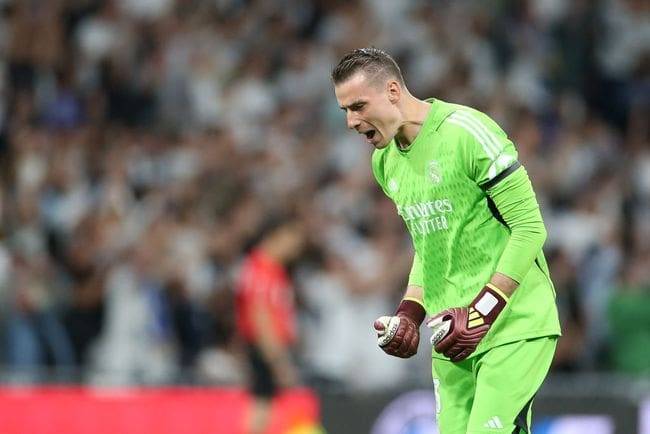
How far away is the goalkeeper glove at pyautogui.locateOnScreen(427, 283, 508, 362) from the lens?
17.9ft

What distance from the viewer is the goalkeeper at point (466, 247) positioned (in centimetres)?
555

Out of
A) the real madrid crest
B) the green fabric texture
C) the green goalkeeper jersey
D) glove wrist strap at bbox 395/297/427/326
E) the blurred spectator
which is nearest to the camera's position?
the green goalkeeper jersey

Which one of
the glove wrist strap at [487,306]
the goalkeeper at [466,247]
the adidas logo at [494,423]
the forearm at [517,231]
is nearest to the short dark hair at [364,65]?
the goalkeeper at [466,247]

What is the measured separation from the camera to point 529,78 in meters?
15.5

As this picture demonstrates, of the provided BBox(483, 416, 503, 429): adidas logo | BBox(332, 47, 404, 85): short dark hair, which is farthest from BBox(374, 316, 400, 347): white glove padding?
BBox(332, 47, 404, 85): short dark hair

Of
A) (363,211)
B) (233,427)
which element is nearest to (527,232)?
(233,427)

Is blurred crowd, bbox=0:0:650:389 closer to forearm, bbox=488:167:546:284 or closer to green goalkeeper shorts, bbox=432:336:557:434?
green goalkeeper shorts, bbox=432:336:557:434

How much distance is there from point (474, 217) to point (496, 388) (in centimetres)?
74

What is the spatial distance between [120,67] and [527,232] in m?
9.27

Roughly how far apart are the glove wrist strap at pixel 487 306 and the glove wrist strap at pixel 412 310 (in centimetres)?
60

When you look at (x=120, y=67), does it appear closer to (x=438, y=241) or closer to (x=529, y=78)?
(x=529, y=78)

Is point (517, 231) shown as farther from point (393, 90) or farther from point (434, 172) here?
point (393, 90)

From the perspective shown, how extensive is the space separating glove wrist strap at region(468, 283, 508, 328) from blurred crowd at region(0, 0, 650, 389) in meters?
6.35

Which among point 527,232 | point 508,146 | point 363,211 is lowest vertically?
point 527,232
